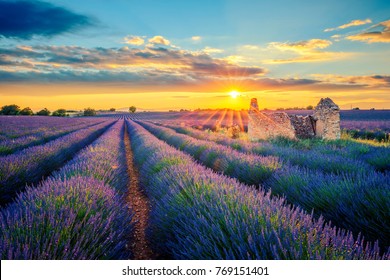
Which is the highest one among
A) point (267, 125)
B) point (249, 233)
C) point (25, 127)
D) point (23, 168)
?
point (267, 125)

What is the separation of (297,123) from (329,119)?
1408mm

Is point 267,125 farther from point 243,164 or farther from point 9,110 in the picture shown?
point 9,110

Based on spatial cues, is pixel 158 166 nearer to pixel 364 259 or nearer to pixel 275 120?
pixel 364 259

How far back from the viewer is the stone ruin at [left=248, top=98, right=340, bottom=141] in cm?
1176

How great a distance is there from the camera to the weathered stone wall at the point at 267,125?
39.2ft

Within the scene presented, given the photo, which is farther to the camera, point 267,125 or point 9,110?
point 9,110

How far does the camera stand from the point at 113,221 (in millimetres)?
2428

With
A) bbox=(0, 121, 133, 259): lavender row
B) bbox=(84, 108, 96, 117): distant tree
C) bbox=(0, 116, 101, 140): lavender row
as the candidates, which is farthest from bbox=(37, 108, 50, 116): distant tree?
bbox=(0, 121, 133, 259): lavender row

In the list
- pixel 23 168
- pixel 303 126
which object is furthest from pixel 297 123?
pixel 23 168

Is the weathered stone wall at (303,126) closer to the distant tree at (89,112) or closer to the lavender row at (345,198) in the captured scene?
the lavender row at (345,198)


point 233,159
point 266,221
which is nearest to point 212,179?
point 266,221

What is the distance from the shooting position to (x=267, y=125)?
41.3 feet

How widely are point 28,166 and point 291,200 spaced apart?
454cm

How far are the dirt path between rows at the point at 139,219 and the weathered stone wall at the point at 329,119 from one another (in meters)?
8.93
